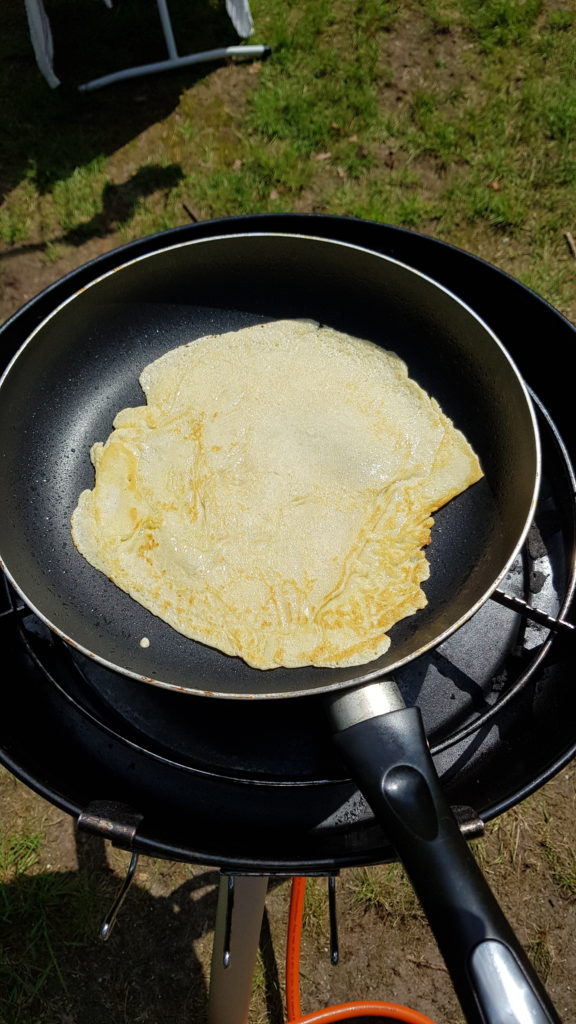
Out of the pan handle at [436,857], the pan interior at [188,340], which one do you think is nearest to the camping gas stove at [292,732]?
the pan interior at [188,340]

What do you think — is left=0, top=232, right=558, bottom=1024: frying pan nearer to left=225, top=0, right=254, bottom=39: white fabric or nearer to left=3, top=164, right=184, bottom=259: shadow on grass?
left=3, top=164, right=184, bottom=259: shadow on grass

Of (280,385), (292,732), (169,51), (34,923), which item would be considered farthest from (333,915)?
(169,51)

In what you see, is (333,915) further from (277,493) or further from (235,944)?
(277,493)

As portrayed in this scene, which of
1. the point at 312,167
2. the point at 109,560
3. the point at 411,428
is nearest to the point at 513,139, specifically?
the point at 312,167

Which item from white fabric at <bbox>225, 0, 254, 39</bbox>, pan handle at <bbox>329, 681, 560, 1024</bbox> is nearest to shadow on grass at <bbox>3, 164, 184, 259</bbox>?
white fabric at <bbox>225, 0, 254, 39</bbox>

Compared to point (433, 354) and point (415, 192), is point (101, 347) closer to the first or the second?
point (433, 354)
